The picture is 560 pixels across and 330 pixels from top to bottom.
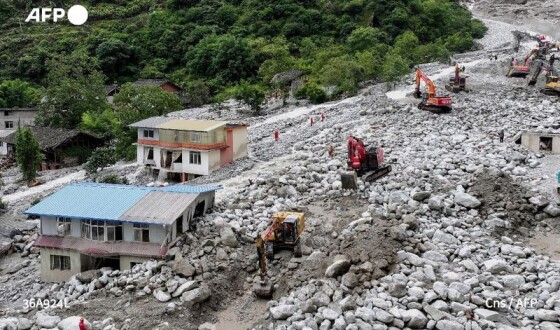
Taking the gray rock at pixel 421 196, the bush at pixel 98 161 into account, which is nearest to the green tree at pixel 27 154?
the bush at pixel 98 161

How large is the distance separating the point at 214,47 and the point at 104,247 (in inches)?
2152

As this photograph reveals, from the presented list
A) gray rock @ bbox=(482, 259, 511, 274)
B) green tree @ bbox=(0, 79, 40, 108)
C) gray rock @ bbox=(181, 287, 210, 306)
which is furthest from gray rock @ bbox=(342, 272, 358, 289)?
green tree @ bbox=(0, 79, 40, 108)

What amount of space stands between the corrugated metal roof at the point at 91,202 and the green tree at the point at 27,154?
49.1ft

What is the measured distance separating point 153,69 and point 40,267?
181 feet

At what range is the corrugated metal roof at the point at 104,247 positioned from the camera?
22156 mm

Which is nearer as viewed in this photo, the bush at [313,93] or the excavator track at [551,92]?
the excavator track at [551,92]

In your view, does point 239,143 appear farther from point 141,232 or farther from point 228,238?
point 141,232

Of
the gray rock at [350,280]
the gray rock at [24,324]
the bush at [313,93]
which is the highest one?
the bush at [313,93]

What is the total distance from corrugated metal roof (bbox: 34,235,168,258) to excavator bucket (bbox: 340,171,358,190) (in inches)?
336

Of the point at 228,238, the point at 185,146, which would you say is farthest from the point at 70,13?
the point at 228,238

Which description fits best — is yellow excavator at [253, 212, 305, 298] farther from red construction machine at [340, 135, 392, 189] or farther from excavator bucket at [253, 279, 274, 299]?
red construction machine at [340, 135, 392, 189]

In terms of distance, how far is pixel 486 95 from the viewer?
1770 inches

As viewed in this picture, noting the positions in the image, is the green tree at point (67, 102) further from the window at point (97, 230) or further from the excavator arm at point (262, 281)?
the excavator arm at point (262, 281)

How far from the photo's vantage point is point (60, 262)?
914 inches
